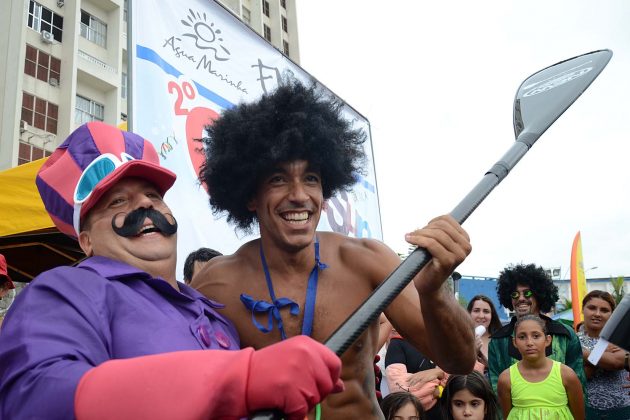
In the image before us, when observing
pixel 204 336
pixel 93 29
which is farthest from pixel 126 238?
pixel 93 29

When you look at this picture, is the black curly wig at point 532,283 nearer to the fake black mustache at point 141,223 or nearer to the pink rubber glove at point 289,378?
the fake black mustache at point 141,223

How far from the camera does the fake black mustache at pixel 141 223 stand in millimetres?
1752

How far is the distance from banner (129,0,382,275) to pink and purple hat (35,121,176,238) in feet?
3.65

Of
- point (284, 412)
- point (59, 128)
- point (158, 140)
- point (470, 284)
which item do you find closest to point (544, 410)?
point (158, 140)

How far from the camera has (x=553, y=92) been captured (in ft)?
7.33

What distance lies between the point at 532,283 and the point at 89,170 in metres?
4.63

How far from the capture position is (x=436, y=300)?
1967mm

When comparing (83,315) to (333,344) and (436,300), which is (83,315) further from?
(436,300)

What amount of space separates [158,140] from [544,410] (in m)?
3.09

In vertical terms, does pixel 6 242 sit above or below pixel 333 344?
above

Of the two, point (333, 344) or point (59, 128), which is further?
point (59, 128)

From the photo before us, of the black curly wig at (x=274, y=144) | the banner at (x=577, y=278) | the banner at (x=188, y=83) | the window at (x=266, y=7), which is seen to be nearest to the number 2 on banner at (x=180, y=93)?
the banner at (x=188, y=83)

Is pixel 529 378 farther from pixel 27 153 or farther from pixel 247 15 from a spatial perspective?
pixel 247 15

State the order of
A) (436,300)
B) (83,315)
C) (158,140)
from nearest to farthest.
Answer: (83,315) → (436,300) → (158,140)
